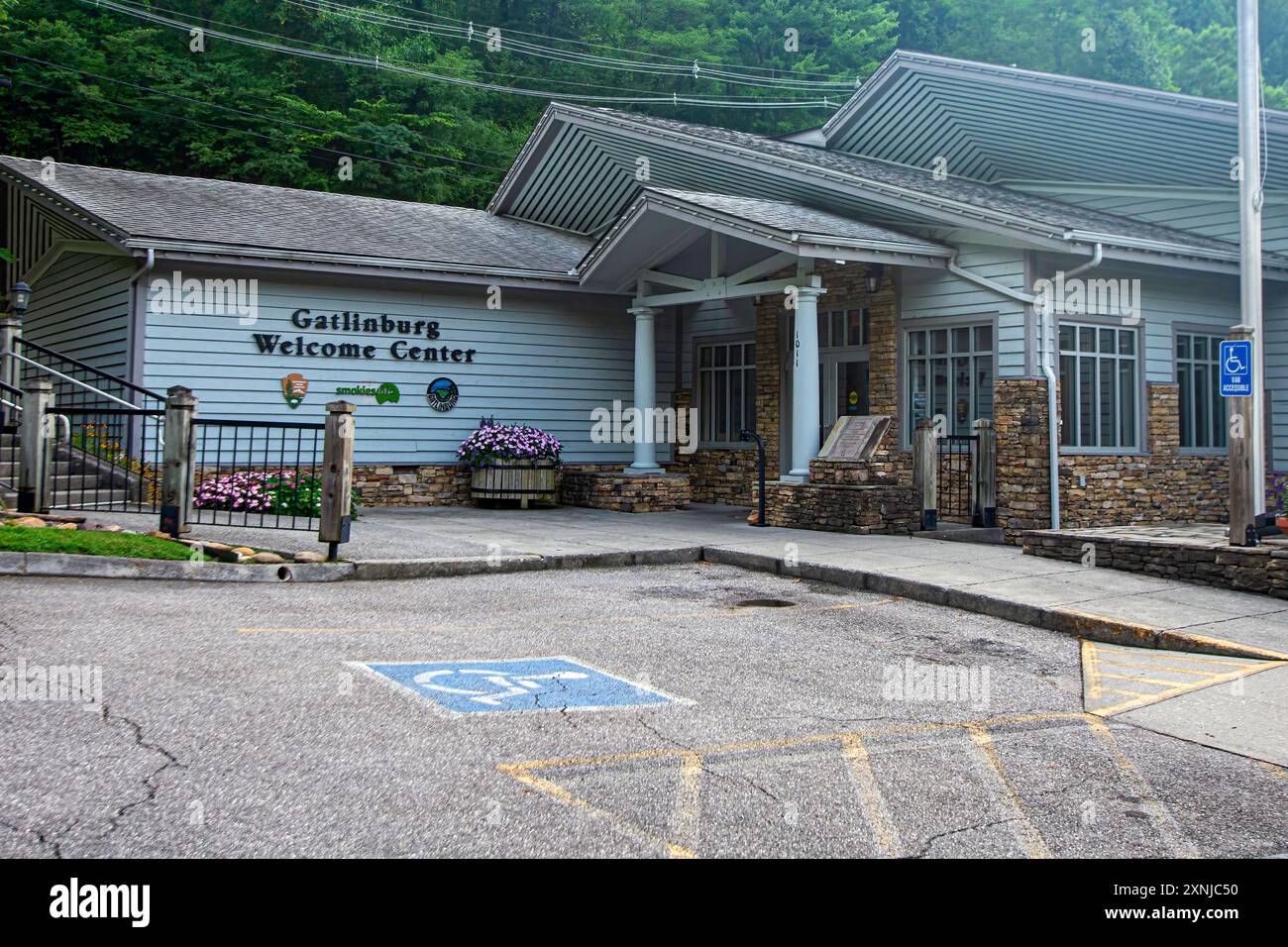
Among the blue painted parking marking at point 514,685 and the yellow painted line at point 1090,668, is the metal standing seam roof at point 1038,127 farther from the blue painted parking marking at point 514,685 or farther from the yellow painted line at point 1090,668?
the blue painted parking marking at point 514,685

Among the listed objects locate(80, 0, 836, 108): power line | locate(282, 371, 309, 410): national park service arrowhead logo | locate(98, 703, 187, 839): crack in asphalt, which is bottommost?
locate(98, 703, 187, 839): crack in asphalt

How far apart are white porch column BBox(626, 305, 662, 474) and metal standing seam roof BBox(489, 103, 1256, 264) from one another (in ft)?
8.88

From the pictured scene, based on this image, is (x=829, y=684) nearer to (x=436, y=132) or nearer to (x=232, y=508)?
(x=232, y=508)

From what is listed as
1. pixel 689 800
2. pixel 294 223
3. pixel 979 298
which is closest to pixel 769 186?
pixel 979 298

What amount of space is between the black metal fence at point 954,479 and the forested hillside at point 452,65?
21.9m

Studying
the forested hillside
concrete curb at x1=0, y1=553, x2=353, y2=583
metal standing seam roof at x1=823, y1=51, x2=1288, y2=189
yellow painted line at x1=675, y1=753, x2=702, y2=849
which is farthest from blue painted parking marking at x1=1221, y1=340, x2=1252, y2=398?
the forested hillside

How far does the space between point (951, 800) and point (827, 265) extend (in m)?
13.2

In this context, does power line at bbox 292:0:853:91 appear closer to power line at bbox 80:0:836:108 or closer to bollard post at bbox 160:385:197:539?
power line at bbox 80:0:836:108

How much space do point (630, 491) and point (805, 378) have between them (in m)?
3.69

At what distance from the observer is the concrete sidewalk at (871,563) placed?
889 cm

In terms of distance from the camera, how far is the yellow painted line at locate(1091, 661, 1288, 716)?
21.7 feet

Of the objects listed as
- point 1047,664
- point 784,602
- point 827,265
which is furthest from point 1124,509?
point 1047,664

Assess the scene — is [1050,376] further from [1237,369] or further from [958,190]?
[958,190]

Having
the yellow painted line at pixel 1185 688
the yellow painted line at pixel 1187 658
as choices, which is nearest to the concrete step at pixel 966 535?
the yellow painted line at pixel 1187 658
